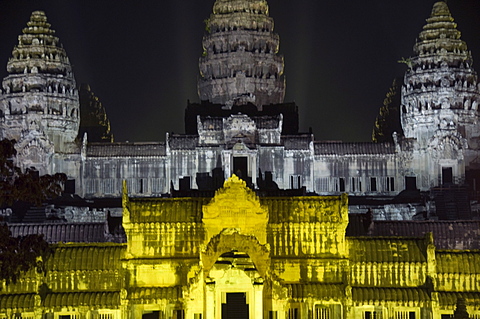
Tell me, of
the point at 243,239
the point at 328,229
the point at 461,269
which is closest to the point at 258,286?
the point at 243,239

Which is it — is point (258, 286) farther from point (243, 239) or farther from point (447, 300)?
point (447, 300)

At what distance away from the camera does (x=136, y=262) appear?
5656 centimetres

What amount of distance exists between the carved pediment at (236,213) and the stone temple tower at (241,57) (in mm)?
46544

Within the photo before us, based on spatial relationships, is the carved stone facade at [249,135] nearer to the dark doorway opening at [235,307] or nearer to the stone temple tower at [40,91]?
the stone temple tower at [40,91]

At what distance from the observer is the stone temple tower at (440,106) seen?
3713 inches

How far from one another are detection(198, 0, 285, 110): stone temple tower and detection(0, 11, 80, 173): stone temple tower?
11.6 metres

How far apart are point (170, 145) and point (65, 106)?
1080 cm

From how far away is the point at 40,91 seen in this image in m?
99.9

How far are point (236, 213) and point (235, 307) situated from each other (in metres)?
4.15

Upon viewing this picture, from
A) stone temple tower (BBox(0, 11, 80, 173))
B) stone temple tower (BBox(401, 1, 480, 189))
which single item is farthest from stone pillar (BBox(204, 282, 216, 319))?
stone temple tower (BBox(0, 11, 80, 173))

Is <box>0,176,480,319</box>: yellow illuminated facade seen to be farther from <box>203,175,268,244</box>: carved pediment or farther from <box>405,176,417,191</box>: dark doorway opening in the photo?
<box>405,176,417,191</box>: dark doorway opening

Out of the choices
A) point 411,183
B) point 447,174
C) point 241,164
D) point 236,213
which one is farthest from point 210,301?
point 447,174

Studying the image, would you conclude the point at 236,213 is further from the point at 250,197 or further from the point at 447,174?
the point at 447,174

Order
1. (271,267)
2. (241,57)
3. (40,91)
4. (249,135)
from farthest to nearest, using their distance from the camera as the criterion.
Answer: (241,57) → (40,91) → (249,135) → (271,267)
